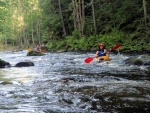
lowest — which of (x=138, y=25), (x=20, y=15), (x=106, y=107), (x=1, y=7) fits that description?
(x=106, y=107)

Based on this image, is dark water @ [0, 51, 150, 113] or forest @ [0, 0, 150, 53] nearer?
dark water @ [0, 51, 150, 113]

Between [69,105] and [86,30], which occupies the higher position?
[86,30]

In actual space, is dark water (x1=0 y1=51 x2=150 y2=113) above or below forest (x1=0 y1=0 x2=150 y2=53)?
below

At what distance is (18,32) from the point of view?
2712 inches

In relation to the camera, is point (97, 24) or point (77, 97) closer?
point (77, 97)

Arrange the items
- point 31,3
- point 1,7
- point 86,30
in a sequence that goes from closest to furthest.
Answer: point 1,7, point 86,30, point 31,3

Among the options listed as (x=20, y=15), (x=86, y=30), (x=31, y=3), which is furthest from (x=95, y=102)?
(x=20, y=15)

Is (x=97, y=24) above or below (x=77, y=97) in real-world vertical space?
above

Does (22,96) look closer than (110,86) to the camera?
Yes

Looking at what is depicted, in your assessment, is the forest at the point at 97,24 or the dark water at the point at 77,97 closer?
the dark water at the point at 77,97

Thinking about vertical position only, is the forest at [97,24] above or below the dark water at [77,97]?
above

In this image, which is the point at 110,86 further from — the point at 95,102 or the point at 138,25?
the point at 138,25

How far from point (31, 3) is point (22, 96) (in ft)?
186

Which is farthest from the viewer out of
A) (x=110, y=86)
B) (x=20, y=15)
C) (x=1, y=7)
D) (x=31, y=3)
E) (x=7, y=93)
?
(x=20, y=15)
